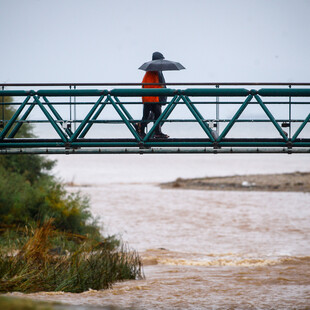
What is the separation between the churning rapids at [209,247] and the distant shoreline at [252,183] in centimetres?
275

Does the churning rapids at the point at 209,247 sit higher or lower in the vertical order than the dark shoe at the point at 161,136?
lower

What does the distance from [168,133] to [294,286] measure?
16.7ft

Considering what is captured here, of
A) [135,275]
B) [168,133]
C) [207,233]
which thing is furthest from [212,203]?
[168,133]

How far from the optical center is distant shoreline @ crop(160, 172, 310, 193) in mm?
46906

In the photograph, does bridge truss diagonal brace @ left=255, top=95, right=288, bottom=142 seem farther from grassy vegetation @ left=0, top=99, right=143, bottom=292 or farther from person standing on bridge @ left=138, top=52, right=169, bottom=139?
grassy vegetation @ left=0, top=99, right=143, bottom=292

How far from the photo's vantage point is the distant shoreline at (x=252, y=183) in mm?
46906

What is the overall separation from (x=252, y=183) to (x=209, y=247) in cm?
2837

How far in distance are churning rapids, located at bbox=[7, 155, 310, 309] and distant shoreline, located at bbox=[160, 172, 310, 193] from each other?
108 inches

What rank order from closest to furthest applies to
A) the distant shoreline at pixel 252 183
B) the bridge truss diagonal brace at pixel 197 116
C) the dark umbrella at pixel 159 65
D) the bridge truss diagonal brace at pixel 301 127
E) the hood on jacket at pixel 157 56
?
the bridge truss diagonal brace at pixel 197 116 < the bridge truss diagonal brace at pixel 301 127 < the dark umbrella at pixel 159 65 < the hood on jacket at pixel 157 56 < the distant shoreline at pixel 252 183

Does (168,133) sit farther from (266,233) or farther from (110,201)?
(110,201)

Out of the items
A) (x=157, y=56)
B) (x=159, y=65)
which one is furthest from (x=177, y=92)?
(x=157, y=56)

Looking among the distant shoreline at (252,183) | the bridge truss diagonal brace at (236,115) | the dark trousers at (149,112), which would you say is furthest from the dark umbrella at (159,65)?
the distant shoreline at (252,183)

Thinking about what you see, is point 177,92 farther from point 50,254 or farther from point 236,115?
point 50,254

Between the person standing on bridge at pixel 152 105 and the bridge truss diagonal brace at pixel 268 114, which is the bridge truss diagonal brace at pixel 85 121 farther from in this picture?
the bridge truss diagonal brace at pixel 268 114
